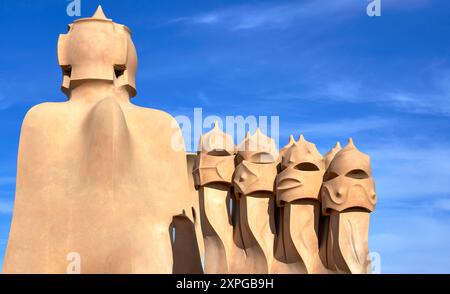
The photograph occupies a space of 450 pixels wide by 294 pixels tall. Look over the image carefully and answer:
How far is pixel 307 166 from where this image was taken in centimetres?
1296

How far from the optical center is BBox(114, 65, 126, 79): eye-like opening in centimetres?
1051

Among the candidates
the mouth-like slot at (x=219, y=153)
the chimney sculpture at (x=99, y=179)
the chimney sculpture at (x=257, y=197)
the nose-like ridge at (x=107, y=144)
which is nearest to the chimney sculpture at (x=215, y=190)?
the mouth-like slot at (x=219, y=153)

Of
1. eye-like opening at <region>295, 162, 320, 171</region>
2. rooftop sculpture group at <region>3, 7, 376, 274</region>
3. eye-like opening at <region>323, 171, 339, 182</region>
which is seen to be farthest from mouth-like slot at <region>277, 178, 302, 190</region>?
rooftop sculpture group at <region>3, 7, 376, 274</region>

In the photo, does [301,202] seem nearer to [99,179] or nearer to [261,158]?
[261,158]

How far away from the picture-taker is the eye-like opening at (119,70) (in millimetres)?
10508

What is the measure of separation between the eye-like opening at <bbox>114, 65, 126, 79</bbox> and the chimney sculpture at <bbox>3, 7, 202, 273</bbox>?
0.8 inches

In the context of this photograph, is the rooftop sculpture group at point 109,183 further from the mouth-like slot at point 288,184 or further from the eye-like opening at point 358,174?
the mouth-like slot at point 288,184

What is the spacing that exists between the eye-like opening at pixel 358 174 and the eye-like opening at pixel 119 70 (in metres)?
3.96

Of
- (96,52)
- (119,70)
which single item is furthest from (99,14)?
(119,70)

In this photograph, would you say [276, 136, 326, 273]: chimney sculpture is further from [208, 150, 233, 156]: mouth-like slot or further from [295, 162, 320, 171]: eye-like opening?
[208, 150, 233, 156]: mouth-like slot

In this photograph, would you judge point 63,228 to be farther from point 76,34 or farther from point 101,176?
point 76,34

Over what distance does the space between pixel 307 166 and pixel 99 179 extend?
438 cm
